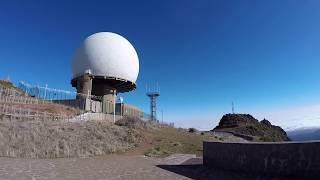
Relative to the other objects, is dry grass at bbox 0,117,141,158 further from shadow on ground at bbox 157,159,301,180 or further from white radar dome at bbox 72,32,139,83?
white radar dome at bbox 72,32,139,83

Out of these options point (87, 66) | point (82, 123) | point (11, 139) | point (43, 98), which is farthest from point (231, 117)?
point (11, 139)

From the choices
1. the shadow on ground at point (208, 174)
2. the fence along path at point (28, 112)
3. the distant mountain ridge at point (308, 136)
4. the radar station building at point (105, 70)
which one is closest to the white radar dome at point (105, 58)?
the radar station building at point (105, 70)

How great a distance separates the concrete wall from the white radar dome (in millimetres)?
34974

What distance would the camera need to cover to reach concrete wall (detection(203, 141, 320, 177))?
10.0m

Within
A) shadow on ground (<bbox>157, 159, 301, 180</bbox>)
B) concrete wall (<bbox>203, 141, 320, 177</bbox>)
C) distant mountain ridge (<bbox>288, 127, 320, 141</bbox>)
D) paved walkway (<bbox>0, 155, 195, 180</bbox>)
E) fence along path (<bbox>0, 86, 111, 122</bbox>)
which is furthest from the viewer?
distant mountain ridge (<bbox>288, 127, 320, 141</bbox>)

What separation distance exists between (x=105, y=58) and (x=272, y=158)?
3840cm

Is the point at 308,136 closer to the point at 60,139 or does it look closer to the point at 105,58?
the point at 105,58

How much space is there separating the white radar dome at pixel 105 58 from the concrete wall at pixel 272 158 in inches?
1377

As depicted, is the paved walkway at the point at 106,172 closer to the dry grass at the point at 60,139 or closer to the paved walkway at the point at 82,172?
the paved walkway at the point at 82,172

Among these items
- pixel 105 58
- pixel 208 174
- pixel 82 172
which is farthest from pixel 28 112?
pixel 208 174

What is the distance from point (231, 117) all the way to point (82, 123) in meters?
61.2

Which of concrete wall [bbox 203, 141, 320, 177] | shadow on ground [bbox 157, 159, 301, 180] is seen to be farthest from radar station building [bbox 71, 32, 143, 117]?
concrete wall [bbox 203, 141, 320, 177]

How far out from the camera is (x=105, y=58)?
1864 inches

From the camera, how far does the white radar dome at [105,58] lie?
47.1 metres
